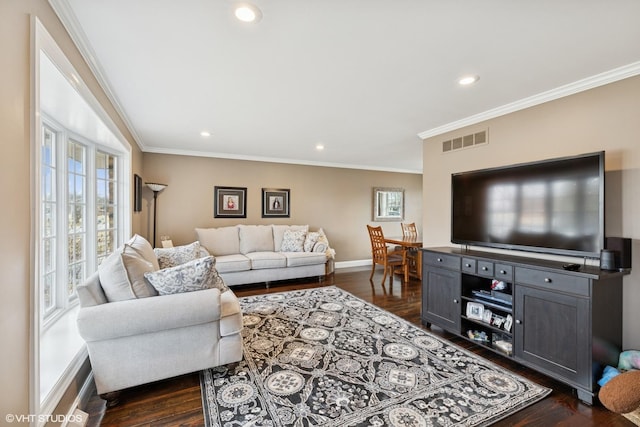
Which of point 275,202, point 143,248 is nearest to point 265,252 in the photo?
point 275,202

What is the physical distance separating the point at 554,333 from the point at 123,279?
126 inches

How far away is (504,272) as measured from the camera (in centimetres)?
240

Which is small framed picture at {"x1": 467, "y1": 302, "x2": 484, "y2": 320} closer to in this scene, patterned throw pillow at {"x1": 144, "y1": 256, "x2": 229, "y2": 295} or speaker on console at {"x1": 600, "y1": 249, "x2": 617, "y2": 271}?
speaker on console at {"x1": 600, "y1": 249, "x2": 617, "y2": 271}

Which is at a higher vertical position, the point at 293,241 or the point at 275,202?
the point at 275,202

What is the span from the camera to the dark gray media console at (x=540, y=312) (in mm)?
1925

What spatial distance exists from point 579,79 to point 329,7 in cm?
228

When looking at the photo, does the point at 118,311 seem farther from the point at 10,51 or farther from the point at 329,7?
the point at 329,7

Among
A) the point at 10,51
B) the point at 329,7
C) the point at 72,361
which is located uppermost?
the point at 329,7

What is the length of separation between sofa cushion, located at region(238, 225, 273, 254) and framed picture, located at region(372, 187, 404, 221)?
2.77 meters

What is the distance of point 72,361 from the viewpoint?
1.85 metres

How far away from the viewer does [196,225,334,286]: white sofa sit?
4.63m

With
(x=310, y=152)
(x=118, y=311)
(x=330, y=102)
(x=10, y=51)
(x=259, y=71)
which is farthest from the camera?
(x=310, y=152)

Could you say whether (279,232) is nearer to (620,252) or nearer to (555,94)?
(555,94)

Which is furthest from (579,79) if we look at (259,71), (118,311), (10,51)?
(118,311)
